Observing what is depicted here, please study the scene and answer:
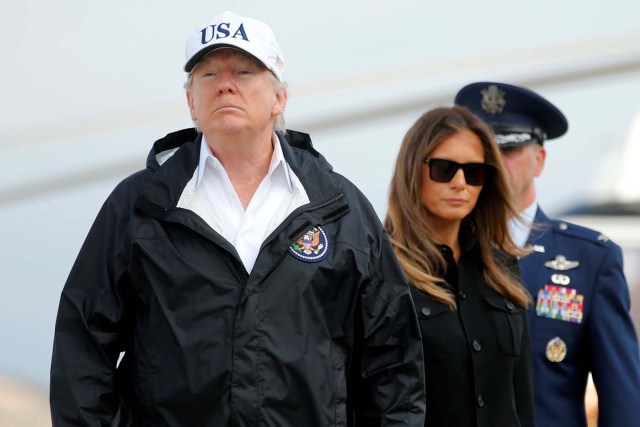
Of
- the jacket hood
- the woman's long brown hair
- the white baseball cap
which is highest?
the white baseball cap

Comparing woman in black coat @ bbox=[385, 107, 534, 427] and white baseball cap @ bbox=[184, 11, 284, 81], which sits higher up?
white baseball cap @ bbox=[184, 11, 284, 81]

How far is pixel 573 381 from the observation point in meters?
3.09

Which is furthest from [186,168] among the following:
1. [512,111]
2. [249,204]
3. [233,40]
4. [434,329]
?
[512,111]

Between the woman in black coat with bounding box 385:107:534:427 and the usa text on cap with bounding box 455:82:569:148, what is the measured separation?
0.56 metres

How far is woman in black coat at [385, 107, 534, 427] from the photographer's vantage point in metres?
2.67

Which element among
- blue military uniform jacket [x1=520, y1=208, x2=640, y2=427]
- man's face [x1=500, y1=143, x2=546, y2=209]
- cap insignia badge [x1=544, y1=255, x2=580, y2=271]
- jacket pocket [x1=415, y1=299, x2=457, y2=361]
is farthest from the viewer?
man's face [x1=500, y1=143, x2=546, y2=209]

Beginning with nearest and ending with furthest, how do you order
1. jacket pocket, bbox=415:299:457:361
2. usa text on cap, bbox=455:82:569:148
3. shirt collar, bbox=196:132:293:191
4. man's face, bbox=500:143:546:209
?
shirt collar, bbox=196:132:293:191, jacket pocket, bbox=415:299:457:361, man's face, bbox=500:143:546:209, usa text on cap, bbox=455:82:569:148

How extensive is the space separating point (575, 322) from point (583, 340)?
0.05 meters

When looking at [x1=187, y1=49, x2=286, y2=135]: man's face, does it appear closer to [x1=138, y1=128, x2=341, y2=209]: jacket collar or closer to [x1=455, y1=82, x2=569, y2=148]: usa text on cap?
[x1=138, y1=128, x2=341, y2=209]: jacket collar

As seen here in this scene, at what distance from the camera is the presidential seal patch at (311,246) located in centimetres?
217

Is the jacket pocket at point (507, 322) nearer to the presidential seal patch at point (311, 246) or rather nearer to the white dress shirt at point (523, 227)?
the white dress shirt at point (523, 227)

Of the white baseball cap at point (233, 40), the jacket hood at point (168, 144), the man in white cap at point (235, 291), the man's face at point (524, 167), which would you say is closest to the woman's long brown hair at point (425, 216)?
the man's face at point (524, 167)

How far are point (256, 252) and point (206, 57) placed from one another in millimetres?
316

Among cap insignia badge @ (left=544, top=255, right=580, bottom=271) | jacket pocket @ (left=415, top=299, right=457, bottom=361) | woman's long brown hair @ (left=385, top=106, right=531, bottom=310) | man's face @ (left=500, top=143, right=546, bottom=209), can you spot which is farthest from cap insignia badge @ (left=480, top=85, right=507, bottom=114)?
jacket pocket @ (left=415, top=299, right=457, bottom=361)
